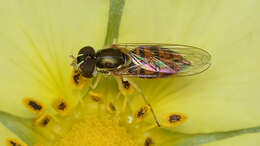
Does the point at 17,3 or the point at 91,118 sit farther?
the point at 91,118

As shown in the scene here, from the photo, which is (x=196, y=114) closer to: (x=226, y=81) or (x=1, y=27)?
(x=226, y=81)

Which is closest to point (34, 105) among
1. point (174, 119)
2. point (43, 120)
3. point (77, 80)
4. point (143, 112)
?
point (43, 120)

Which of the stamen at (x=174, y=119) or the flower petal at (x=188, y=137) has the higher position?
the stamen at (x=174, y=119)

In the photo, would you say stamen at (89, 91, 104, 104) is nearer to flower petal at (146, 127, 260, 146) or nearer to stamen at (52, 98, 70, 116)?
stamen at (52, 98, 70, 116)

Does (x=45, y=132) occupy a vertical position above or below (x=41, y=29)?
below

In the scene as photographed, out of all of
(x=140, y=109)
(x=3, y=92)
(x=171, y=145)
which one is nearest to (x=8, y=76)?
(x=3, y=92)

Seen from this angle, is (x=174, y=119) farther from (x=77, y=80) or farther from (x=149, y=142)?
(x=77, y=80)

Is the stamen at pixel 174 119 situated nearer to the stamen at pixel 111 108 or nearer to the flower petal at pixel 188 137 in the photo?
the flower petal at pixel 188 137

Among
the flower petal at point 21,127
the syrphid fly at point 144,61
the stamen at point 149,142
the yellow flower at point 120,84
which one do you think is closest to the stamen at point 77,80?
the yellow flower at point 120,84
